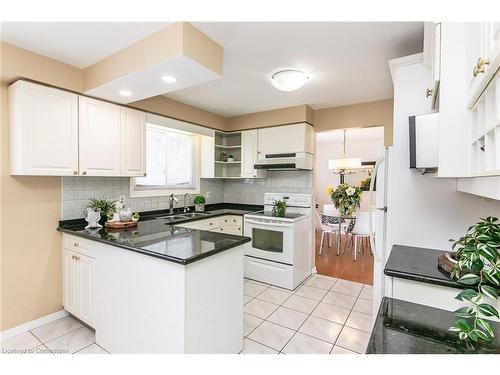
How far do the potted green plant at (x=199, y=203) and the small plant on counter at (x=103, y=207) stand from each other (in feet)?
4.43

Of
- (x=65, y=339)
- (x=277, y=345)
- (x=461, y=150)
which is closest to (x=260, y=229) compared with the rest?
(x=277, y=345)

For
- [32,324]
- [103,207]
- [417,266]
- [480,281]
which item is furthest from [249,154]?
[480,281]

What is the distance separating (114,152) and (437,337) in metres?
2.84

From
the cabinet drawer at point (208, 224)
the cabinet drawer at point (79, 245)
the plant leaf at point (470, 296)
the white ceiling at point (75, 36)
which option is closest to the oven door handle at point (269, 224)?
the cabinet drawer at point (208, 224)

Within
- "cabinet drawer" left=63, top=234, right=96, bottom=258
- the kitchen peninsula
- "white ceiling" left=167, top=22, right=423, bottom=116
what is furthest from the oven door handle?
"cabinet drawer" left=63, top=234, right=96, bottom=258

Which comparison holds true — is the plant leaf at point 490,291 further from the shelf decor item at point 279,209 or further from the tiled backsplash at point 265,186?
the tiled backsplash at point 265,186

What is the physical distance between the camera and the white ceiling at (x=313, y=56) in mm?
1719

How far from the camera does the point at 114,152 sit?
2580 mm

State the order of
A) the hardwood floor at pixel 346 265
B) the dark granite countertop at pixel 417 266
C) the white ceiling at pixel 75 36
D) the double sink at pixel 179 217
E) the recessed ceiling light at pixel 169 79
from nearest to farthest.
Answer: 1. the dark granite countertop at pixel 417 266
2. the white ceiling at pixel 75 36
3. the recessed ceiling light at pixel 169 79
4. the double sink at pixel 179 217
5. the hardwood floor at pixel 346 265

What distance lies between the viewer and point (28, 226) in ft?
7.30

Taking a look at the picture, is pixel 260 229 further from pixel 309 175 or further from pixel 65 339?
pixel 65 339

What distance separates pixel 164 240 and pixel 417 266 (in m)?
1.68

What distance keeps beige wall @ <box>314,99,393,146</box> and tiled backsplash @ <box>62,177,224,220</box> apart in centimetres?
258

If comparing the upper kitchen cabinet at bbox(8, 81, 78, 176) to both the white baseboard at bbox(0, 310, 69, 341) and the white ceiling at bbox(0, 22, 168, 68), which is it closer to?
the white ceiling at bbox(0, 22, 168, 68)
